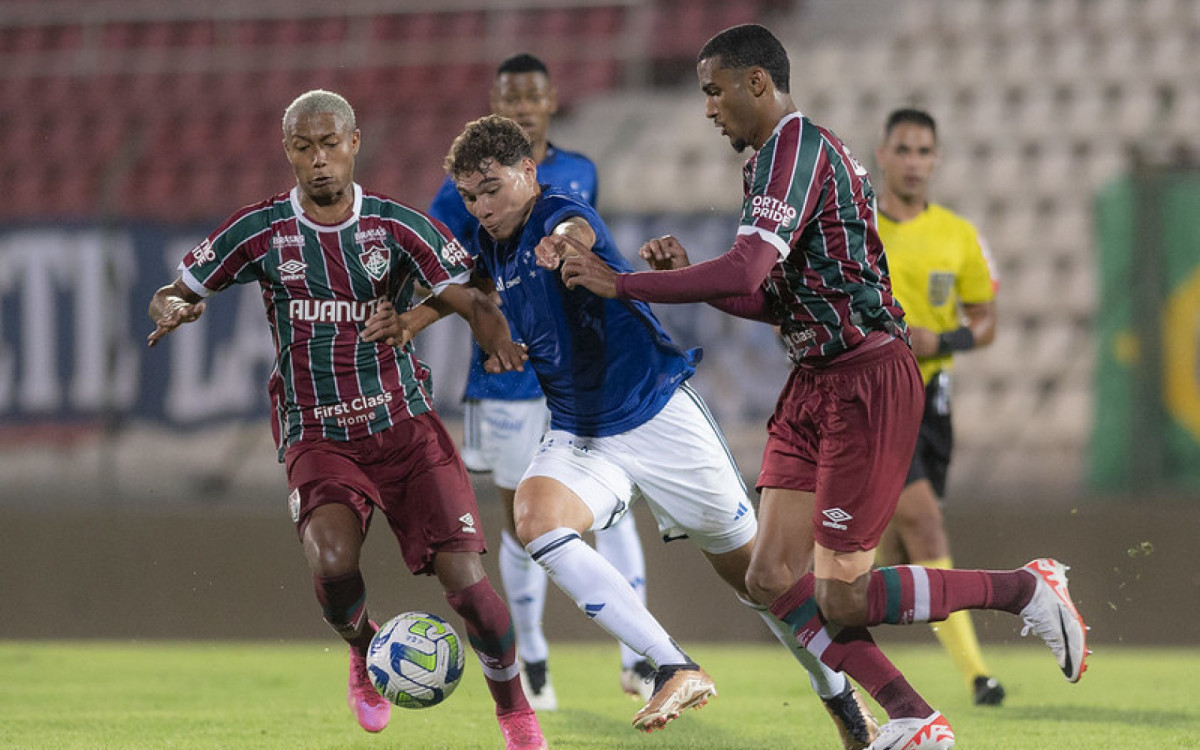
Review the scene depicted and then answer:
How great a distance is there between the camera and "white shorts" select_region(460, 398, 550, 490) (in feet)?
20.8

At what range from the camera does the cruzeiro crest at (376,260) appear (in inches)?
198

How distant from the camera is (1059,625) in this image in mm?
4465

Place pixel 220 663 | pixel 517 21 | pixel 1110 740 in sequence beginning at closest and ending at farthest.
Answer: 1. pixel 1110 740
2. pixel 220 663
3. pixel 517 21

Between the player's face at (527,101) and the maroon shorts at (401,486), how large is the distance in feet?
5.79

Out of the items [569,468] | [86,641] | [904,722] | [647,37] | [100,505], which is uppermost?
[647,37]

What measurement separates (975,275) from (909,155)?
594 mm

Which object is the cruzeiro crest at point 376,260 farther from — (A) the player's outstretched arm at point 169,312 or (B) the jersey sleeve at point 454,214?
(B) the jersey sleeve at point 454,214

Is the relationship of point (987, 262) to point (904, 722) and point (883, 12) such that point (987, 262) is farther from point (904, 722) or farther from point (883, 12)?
point (883, 12)

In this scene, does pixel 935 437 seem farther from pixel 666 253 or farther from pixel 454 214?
pixel 666 253

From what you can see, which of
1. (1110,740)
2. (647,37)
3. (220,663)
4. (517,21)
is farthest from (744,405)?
(517,21)

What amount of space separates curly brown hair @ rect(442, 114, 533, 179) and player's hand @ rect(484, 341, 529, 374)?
542mm

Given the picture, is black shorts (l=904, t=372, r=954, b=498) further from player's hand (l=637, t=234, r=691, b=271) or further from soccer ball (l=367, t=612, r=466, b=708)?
soccer ball (l=367, t=612, r=466, b=708)

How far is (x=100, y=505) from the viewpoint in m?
8.76

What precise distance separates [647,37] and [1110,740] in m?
8.72
